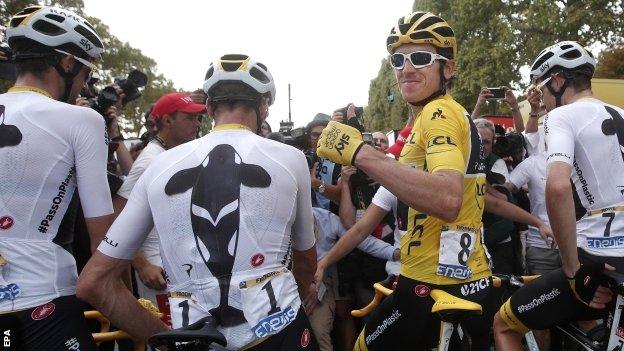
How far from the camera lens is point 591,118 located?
12.1 ft

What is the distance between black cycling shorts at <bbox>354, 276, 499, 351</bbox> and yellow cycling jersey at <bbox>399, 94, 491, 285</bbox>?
0.06 meters

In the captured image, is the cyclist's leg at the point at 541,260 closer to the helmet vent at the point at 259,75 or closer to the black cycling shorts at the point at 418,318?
the black cycling shorts at the point at 418,318

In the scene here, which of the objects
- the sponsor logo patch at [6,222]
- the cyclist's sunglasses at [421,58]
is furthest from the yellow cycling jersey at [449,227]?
the sponsor logo patch at [6,222]

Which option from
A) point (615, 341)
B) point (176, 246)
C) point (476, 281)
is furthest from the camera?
Answer: point (615, 341)

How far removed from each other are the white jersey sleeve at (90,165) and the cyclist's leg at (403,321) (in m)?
1.74

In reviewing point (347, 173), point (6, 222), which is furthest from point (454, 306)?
point (347, 173)

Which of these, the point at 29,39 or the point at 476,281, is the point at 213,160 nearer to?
the point at 29,39

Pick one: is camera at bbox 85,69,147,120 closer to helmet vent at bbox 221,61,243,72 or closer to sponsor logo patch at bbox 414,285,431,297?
helmet vent at bbox 221,61,243,72

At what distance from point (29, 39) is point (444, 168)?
2212 mm

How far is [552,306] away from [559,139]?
114 cm

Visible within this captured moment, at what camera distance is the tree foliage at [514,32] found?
21.9 m

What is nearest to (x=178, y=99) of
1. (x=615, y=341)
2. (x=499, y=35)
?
(x=615, y=341)

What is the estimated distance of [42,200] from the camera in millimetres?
2527

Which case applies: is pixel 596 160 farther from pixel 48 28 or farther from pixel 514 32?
pixel 514 32
